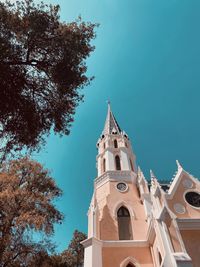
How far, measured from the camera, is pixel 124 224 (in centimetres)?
1986

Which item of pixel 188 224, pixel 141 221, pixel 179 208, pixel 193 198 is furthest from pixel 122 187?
pixel 188 224

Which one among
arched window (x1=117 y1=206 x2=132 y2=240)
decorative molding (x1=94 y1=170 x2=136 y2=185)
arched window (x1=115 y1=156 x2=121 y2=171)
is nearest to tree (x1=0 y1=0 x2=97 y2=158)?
arched window (x1=117 y1=206 x2=132 y2=240)

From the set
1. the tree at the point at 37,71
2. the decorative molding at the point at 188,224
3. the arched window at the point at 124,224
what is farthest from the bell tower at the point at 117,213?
the tree at the point at 37,71

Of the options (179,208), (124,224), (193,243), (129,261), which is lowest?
(193,243)

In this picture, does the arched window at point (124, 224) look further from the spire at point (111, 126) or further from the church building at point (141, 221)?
the spire at point (111, 126)

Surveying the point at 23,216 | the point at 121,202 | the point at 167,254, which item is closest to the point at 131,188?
the point at 121,202

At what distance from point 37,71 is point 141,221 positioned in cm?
1618

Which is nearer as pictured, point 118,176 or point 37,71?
point 37,71

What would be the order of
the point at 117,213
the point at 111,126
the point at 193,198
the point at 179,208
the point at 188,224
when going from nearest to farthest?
the point at 188,224
the point at 179,208
the point at 193,198
the point at 117,213
the point at 111,126

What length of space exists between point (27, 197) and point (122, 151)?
16203 millimetres

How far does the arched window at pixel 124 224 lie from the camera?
748 inches

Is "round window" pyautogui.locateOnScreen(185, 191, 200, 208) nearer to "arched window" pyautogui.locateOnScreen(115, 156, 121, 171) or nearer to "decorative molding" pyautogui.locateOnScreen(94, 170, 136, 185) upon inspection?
"decorative molding" pyautogui.locateOnScreen(94, 170, 136, 185)

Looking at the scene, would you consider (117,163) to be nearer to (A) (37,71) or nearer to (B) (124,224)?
(B) (124,224)

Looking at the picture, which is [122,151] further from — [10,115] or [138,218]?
[10,115]
